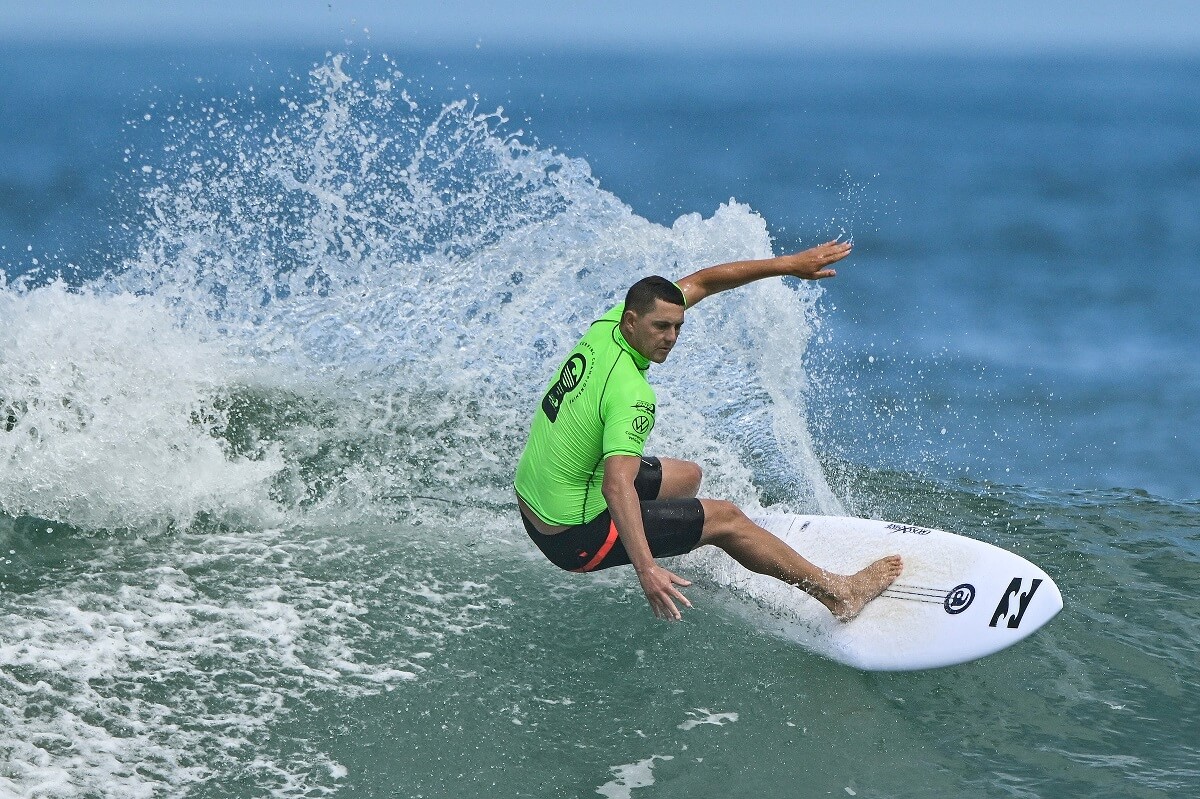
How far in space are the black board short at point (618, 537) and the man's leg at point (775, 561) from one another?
0.29 ft

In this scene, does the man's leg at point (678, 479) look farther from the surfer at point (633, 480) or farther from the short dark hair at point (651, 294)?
the short dark hair at point (651, 294)

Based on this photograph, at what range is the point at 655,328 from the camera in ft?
20.5

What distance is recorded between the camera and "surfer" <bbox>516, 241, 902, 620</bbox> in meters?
6.11

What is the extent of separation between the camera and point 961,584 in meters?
7.22

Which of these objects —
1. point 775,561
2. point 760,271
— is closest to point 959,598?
point 775,561

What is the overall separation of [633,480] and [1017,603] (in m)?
2.45

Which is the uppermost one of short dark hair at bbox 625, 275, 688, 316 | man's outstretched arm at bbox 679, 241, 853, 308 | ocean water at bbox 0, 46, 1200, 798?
man's outstretched arm at bbox 679, 241, 853, 308

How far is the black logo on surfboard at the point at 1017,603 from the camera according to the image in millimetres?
7023

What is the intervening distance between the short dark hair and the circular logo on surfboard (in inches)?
95.0

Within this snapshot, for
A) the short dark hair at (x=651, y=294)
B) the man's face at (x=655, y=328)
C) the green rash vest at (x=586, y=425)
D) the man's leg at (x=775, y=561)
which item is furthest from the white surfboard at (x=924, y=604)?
the short dark hair at (x=651, y=294)

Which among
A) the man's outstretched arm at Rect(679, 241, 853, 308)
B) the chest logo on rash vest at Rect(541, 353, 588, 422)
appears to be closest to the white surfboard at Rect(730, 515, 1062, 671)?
the man's outstretched arm at Rect(679, 241, 853, 308)

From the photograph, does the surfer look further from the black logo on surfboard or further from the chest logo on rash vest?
the black logo on surfboard

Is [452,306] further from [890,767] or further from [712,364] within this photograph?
[890,767]

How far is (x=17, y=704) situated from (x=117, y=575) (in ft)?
4.45
